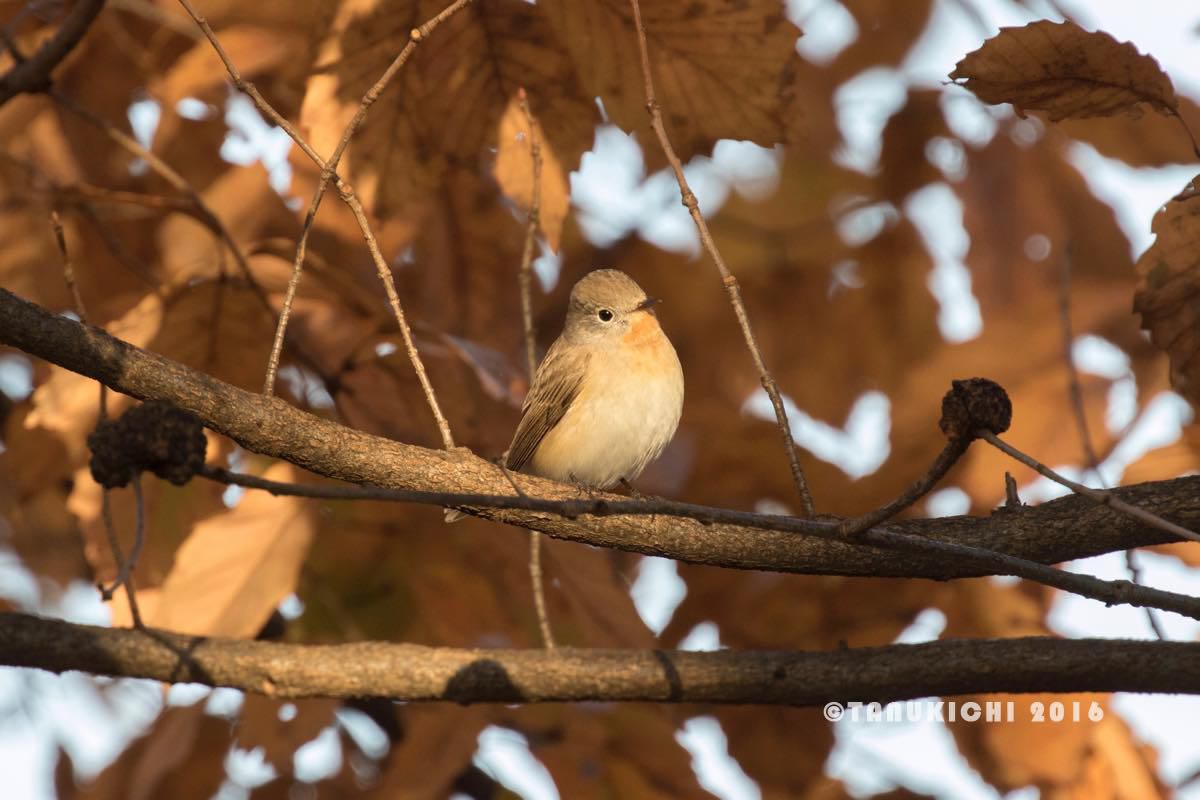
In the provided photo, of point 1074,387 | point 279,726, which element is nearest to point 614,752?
point 279,726

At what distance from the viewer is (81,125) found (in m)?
5.75

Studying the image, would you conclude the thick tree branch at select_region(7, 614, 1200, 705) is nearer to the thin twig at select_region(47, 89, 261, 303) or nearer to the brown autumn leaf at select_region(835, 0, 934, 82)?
the thin twig at select_region(47, 89, 261, 303)

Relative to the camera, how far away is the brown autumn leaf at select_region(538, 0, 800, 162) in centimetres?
405

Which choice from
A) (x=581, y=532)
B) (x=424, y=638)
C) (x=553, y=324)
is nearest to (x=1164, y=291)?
(x=581, y=532)

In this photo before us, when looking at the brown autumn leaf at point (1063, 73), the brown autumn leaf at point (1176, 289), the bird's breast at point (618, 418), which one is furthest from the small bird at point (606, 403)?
the brown autumn leaf at point (1063, 73)

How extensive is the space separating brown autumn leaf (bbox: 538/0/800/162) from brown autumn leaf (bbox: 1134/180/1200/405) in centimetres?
124

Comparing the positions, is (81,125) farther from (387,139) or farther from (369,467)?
(369,467)

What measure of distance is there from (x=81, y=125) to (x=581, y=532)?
142 inches

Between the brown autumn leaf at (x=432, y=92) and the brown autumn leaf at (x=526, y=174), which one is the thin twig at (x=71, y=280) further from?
the brown autumn leaf at (x=526, y=174)

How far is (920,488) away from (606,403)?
323 centimetres

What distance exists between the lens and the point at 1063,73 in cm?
337

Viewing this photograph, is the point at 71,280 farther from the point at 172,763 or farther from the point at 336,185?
the point at 172,763

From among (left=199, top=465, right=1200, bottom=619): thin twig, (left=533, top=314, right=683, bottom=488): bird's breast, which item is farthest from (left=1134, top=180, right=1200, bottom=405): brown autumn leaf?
(left=533, top=314, right=683, bottom=488): bird's breast

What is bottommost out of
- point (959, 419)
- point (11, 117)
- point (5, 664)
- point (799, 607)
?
point (5, 664)
